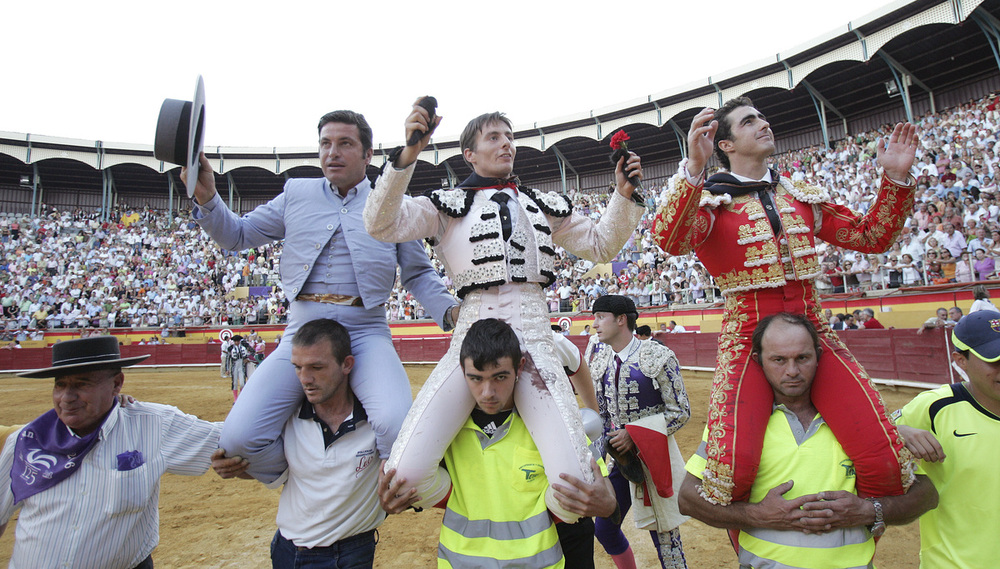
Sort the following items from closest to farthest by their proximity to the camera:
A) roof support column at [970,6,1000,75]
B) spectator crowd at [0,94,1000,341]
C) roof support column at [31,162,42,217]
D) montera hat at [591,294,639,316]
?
montera hat at [591,294,639,316] → spectator crowd at [0,94,1000,341] → roof support column at [970,6,1000,75] → roof support column at [31,162,42,217]

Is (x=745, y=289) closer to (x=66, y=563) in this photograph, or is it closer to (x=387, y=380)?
Result: (x=387, y=380)

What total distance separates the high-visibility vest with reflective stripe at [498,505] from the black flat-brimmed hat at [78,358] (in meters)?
1.29

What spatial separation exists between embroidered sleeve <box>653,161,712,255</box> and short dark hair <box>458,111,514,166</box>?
70cm

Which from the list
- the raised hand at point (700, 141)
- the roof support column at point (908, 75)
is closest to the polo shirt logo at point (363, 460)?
the raised hand at point (700, 141)

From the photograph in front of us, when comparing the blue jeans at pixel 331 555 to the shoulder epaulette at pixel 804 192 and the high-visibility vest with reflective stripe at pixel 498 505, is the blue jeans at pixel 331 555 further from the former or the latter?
the shoulder epaulette at pixel 804 192

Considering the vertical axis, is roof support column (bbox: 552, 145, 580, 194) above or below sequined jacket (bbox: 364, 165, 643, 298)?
above

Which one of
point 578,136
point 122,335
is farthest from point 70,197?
point 578,136

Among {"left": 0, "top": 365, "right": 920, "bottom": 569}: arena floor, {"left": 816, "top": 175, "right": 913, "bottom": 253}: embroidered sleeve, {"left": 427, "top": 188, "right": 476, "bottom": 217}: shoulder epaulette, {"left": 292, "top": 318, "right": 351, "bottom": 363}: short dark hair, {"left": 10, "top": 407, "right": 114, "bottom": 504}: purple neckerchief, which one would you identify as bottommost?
{"left": 0, "top": 365, "right": 920, "bottom": 569}: arena floor

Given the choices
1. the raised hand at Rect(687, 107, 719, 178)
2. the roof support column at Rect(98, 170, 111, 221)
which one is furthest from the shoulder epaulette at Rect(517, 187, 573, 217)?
the roof support column at Rect(98, 170, 111, 221)

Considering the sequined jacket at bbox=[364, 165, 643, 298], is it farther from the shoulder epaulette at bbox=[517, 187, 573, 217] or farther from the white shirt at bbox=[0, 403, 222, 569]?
the white shirt at bbox=[0, 403, 222, 569]

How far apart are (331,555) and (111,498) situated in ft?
2.75

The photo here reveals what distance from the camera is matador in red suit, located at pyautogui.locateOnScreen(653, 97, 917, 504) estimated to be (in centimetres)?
175

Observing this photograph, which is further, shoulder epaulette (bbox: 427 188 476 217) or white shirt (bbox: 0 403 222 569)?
shoulder epaulette (bbox: 427 188 476 217)

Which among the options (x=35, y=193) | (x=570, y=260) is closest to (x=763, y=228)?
(x=570, y=260)
